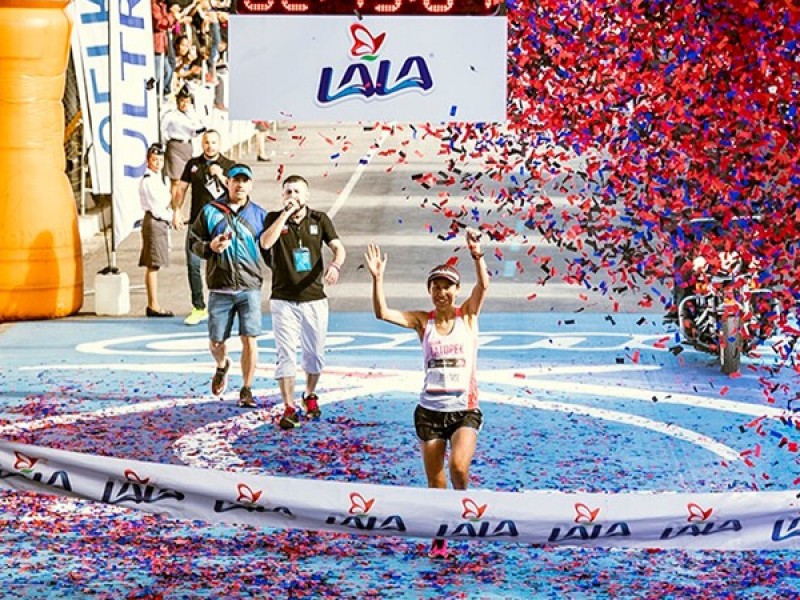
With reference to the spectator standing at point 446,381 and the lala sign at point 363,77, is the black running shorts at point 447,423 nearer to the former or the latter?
the spectator standing at point 446,381

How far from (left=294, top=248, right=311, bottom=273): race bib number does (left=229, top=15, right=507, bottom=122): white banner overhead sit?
3.73 m

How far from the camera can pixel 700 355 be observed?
59.6 feet

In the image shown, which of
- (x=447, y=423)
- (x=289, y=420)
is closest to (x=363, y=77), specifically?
(x=447, y=423)

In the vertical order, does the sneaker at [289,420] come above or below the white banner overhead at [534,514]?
below

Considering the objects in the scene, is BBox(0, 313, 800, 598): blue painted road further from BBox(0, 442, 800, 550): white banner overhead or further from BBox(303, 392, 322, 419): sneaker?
BBox(0, 442, 800, 550): white banner overhead

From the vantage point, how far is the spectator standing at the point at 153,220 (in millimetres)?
19859

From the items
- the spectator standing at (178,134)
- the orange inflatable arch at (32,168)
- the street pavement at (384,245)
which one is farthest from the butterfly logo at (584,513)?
the spectator standing at (178,134)

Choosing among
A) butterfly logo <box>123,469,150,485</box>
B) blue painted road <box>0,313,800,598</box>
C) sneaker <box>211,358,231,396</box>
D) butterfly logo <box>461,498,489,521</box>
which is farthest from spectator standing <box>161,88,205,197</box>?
butterfly logo <box>461,498,489,521</box>

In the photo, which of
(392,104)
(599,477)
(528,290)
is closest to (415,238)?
(528,290)

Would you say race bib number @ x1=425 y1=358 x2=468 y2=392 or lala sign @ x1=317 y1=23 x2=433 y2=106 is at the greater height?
lala sign @ x1=317 y1=23 x2=433 y2=106

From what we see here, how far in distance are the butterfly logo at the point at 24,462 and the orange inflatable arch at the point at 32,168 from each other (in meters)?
10.9

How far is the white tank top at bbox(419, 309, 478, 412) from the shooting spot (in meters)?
10.7

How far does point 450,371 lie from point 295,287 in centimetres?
375

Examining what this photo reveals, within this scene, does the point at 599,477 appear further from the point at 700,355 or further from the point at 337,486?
the point at 700,355
